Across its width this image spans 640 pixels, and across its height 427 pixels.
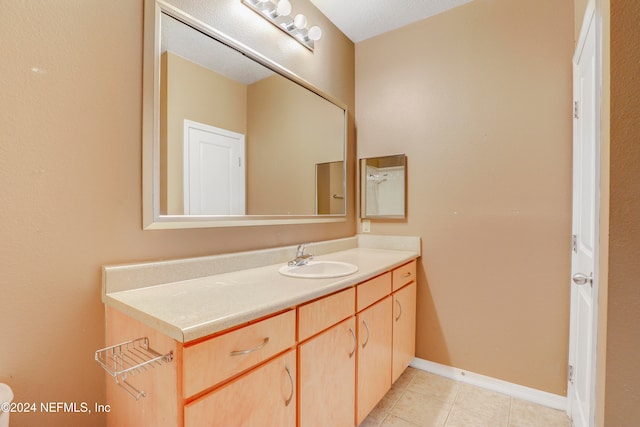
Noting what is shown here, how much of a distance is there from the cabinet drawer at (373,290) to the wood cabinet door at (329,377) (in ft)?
0.37

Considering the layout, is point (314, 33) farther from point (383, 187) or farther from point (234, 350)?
point (234, 350)

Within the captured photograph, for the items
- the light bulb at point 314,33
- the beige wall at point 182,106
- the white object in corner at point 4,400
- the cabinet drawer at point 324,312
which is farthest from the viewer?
the light bulb at point 314,33

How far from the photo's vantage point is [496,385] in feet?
6.01

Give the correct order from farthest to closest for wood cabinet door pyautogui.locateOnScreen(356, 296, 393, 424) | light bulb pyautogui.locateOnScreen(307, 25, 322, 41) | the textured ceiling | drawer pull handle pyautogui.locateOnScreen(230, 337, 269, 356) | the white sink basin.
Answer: the textured ceiling < light bulb pyautogui.locateOnScreen(307, 25, 322, 41) < the white sink basin < wood cabinet door pyautogui.locateOnScreen(356, 296, 393, 424) < drawer pull handle pyautogui.locateOnScreen(230, 337, 269, 356)

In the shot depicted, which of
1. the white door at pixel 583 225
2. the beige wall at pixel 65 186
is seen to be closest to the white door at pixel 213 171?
the beige wall at pixel 65 186

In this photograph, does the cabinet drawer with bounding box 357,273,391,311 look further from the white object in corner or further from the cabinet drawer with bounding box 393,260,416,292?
the white object in corner

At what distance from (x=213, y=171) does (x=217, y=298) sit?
24.6 inches

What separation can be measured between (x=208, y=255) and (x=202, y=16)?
1.10m

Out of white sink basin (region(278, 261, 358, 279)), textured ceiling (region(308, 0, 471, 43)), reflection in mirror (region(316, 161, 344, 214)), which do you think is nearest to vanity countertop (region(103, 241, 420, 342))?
white sink basin (region(278, 261, 358, 279))

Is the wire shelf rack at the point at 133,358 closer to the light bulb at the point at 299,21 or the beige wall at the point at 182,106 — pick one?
the beige wall at the point at 182,106

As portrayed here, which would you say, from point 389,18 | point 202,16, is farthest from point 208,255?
point 389,18

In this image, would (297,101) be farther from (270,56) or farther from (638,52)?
(638,52)

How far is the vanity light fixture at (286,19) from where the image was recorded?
1.55m

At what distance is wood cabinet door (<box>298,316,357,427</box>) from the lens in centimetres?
107
